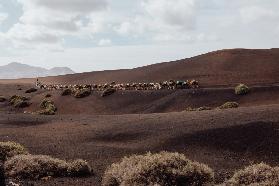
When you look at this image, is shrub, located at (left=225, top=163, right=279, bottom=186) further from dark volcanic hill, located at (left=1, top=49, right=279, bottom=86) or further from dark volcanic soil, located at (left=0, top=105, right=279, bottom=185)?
dark volcanic hill, located at (left=1, top=49, right=279, bottom=86)

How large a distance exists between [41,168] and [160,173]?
5.33 meters

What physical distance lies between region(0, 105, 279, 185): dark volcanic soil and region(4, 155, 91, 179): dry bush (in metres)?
0.72

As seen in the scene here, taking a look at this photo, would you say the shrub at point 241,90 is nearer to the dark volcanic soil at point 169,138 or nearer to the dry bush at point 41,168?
the dark volcanic soil at point 169,138

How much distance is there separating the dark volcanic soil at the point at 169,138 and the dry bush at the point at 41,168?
28.4 inches

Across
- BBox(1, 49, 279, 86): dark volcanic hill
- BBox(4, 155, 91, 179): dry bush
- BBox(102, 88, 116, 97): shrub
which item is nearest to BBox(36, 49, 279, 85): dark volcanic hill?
BBox(1, 49, 279, 86): dark volcanic hill

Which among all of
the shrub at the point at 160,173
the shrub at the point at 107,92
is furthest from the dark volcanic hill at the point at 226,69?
the shrub at the point at 160,173

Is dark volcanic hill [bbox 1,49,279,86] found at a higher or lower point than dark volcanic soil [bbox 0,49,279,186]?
higher

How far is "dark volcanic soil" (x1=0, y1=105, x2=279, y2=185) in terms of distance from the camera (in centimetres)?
1955

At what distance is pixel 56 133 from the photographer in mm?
28188

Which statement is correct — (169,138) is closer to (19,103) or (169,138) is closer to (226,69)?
(19,103)

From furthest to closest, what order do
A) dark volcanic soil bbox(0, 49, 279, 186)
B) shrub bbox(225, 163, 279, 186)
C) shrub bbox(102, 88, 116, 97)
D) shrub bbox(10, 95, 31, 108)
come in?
shrub bbox(10, 95, 31, 108) → shrub bbox(102, 88, 116, 97) → dark volcanic soil bbox(0, 49, 279, 186) → shrub bbox(225, 163, 279, 186)

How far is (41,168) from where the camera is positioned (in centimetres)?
1669

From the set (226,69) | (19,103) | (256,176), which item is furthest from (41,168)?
(226,69)

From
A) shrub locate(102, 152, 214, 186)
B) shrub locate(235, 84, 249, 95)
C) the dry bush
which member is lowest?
the dry bush
